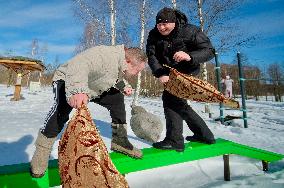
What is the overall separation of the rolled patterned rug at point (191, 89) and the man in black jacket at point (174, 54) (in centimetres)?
11

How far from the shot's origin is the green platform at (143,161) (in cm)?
217

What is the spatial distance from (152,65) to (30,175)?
5.28 feet

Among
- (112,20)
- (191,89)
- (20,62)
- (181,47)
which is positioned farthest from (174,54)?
(112,20)

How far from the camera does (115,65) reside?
7.44ft

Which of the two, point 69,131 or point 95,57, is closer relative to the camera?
point 69,131

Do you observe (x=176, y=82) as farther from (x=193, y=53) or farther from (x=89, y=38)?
(x=89, y=38)

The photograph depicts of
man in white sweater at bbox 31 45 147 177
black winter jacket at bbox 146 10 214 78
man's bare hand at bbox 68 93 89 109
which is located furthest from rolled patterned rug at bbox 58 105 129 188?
black winter jacket at bbox 146 10 214 78

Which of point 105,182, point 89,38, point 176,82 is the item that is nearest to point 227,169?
point 176,82

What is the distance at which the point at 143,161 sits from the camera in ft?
8.68

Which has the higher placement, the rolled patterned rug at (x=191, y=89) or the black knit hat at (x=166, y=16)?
the black knit hat at (x=166, y=16)

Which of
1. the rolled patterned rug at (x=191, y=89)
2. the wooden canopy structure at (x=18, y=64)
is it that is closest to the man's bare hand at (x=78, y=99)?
the rolled patterned rug at (x=191, y=89)

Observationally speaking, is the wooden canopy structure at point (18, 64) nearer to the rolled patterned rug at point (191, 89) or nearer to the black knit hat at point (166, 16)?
the black knit hat at point (166, 16)

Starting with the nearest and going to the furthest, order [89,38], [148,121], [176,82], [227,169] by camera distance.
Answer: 1. [176,82]
2. [227,169]
3. [148,121]
4. [89,38]

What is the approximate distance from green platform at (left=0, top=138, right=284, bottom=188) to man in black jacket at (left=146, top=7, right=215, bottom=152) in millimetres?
109
